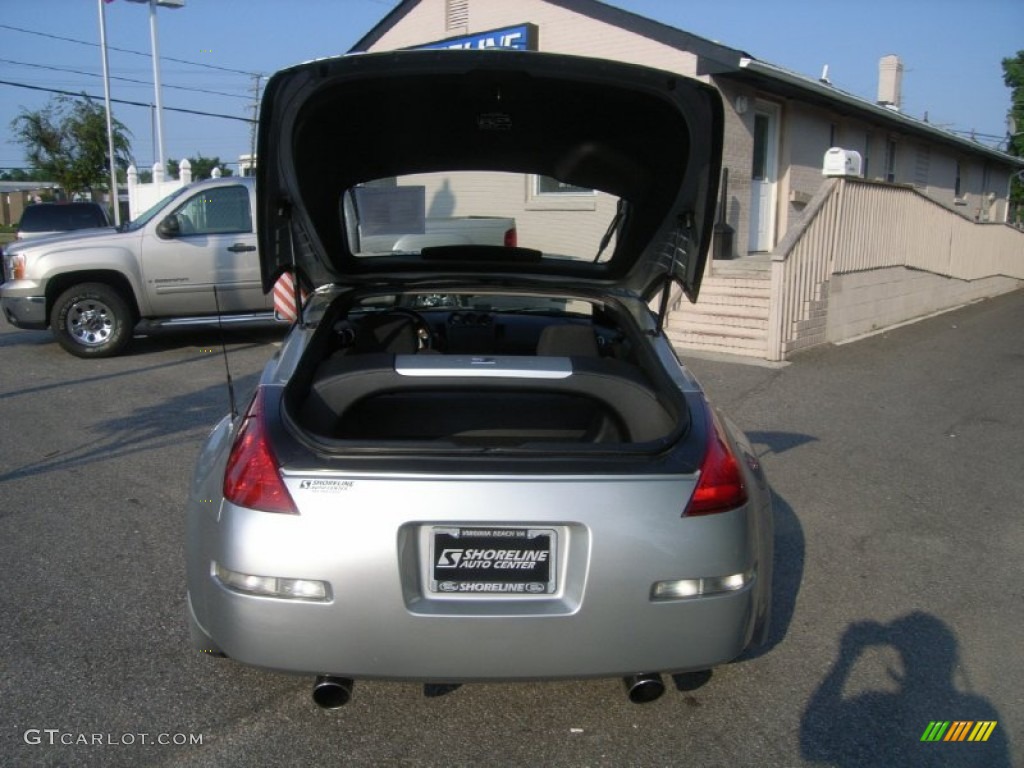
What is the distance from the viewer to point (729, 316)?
10.8 m

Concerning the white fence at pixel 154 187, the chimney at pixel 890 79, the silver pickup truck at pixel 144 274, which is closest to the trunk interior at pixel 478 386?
the silver pickup truck at pixel 144 274

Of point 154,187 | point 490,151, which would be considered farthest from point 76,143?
point 490,151

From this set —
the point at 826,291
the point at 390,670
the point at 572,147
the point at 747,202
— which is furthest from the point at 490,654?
the point at 747,202

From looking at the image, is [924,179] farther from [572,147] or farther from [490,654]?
[490,654]

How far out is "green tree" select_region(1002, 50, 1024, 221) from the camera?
3633 centimetres

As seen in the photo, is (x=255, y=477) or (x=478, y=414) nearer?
(x=255, y=477)

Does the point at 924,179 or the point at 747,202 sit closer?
the point at 747,202

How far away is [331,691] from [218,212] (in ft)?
28.6

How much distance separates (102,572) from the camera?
13.6 ft

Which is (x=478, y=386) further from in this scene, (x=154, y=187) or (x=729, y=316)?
(x=154, y=187)

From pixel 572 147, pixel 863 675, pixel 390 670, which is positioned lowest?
pixel 863 675

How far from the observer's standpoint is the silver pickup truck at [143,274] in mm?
9703

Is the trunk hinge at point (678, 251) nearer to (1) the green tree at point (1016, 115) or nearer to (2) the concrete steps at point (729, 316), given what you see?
(2) the concrete steps at point (729, 316)

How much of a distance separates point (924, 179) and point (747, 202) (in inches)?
428
